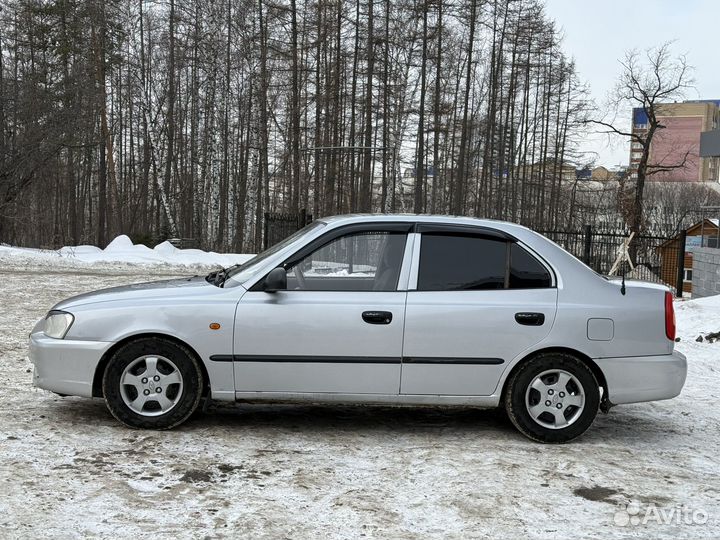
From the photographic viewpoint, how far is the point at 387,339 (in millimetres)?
5484

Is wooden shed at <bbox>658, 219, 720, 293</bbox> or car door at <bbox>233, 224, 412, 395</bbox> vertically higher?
wooden shed at <bbox>658, 219, 720, 293</bbox>

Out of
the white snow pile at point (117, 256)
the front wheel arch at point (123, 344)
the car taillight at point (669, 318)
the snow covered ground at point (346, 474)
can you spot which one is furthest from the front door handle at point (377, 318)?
the white snow pile at point (117, 256)

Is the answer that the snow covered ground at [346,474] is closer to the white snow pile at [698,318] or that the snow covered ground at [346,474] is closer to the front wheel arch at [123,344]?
the front wheel arch at [123,344]

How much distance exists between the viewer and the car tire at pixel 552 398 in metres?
5.59

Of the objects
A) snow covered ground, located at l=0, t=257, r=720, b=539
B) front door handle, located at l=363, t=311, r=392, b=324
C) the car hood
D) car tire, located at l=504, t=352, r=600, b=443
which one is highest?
the car hood

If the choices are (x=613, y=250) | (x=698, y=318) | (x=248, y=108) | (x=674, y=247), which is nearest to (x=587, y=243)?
(x=613, y=250)

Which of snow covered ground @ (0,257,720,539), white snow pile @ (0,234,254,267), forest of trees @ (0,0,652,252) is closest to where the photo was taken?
snow covered ground @ (0,257,720,539)

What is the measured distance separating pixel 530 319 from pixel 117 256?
19774 mm

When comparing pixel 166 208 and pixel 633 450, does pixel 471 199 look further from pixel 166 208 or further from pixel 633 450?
pixel 633 450

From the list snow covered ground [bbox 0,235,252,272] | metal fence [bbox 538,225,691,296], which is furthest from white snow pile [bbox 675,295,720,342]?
snow covered ground [bbox 0,235,252,272]

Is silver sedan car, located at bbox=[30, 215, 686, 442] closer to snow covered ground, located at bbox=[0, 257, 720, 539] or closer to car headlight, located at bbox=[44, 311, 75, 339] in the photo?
car headlight, located at bbox=[44, 311, 75, 339]

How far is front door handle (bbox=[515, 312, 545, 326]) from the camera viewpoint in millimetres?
5551

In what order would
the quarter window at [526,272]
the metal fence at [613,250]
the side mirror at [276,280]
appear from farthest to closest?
1. the metal fence at [613,250]
2. the quarter window at [526,272]
3. the side mirror at [276,280]

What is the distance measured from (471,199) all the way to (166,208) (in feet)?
90.6
